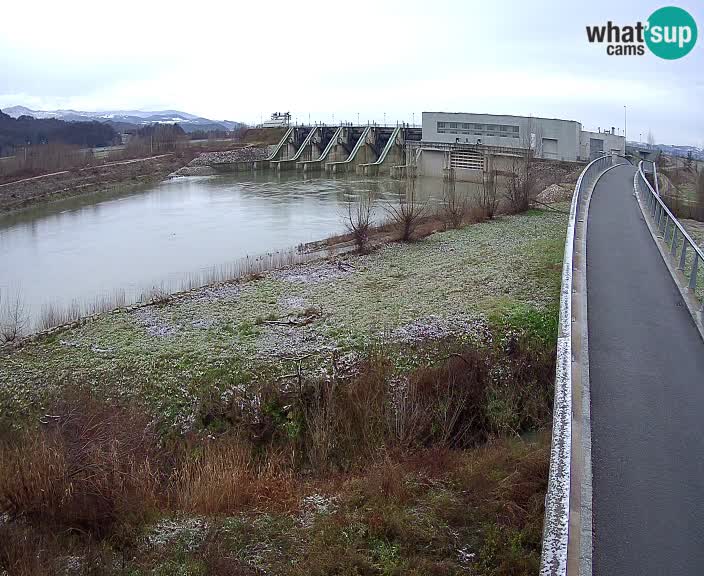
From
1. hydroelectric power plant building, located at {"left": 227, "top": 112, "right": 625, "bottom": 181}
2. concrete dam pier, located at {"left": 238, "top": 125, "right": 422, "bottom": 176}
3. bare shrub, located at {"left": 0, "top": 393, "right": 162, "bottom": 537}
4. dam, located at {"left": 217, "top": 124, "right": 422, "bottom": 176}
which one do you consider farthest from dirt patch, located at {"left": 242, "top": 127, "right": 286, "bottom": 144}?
bare shrub, located at {"left": 0, "top": 393, "right": 162, "bottom": 537}

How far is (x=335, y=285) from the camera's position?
15.5 meters

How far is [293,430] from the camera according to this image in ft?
29.6

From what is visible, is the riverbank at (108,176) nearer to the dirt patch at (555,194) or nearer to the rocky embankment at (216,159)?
the rocky embankment at (216,159)

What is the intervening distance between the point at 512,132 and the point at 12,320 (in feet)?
151

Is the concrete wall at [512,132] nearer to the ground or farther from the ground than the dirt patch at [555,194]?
farther from the ground

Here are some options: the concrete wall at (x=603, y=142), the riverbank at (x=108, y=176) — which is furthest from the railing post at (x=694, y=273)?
the concrete wall at (x=603, y=142)

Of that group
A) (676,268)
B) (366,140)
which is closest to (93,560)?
(676,268)

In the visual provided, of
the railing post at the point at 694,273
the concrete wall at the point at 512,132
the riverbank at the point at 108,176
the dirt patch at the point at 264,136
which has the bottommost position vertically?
the railing post at the point at 694,273

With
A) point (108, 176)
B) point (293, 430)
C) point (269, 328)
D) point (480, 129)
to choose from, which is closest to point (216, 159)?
point (108, 176)

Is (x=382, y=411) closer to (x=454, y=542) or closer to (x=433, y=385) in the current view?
(x=433, y=385)

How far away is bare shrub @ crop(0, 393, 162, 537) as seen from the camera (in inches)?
255

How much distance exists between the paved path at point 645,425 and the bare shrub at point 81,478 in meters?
4.41

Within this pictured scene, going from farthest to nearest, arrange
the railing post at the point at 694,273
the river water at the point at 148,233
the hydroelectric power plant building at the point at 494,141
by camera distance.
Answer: the hydroelectric power plant building at the point at 494,141 → the river water at the point at 148,233 → the railing post at the point at 694,273

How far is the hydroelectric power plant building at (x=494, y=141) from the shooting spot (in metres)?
48.5
